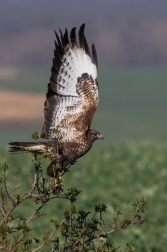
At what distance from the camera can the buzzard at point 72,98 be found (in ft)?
31.2

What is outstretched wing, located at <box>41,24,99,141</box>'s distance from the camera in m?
9.61

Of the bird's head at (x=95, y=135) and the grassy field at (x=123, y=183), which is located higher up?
the bird's head at (x=95, y=135)

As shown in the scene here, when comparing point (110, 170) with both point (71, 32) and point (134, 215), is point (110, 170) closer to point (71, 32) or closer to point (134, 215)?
point (71, 32)

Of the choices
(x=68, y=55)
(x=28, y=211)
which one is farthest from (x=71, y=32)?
(x=28, y=211)

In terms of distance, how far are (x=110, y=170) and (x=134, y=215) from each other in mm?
18880

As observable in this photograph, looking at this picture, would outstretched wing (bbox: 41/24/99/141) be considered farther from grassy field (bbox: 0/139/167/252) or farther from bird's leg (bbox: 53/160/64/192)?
grassy field (bbox: 0/139/167/252)

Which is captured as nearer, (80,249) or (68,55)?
(80,249)

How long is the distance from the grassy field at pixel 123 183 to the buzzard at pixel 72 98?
605 cm

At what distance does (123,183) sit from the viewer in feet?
78.4

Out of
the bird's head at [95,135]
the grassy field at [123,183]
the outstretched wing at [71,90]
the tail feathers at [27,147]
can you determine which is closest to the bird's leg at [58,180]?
the tail feathers at [27,147]

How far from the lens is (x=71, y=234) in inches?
296

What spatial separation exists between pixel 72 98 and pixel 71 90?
0.15m

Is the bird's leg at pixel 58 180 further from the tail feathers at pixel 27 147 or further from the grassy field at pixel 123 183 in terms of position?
the grassy field at pixel 123 183

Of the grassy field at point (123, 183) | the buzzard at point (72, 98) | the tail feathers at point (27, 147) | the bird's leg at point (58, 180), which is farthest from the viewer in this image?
the grassy field at point (123, 183)
